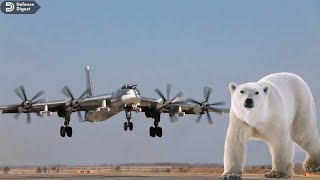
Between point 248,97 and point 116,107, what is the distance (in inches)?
1344

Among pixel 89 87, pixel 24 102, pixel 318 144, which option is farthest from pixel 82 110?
pixel 318 144

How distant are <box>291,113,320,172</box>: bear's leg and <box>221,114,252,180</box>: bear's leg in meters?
2.87

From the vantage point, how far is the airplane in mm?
43969

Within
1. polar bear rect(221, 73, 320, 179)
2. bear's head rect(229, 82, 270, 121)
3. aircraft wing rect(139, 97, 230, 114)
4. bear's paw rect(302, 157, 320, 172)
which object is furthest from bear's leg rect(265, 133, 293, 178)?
aircraft wing rect(139, 97, 230, 114)

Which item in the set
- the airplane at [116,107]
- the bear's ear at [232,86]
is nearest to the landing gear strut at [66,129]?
the airplane at [116,107]

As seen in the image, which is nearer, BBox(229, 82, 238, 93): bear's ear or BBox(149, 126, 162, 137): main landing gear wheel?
BBox(229, 82, 238, 93): bear's ear

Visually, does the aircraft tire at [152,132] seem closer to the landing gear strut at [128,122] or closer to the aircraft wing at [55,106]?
the landing gear strut at [128,122]

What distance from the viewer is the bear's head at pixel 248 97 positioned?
11.9 meters

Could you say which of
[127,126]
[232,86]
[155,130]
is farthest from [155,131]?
[232,86]

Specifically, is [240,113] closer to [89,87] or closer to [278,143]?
[278,143]

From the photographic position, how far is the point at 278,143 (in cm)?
1257

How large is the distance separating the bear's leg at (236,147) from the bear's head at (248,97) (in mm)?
465

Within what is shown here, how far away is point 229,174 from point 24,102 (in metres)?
39.9

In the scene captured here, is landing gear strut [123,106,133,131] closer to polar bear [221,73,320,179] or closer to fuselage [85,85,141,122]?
fuselage [85,85,141,122]
